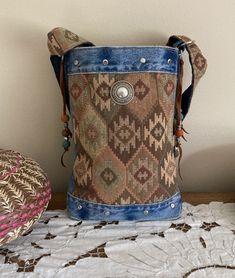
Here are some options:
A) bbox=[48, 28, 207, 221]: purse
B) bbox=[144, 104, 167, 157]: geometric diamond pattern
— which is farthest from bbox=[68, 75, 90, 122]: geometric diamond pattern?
bbox=[144, 104, 167, 157]: geometric diamond pattern

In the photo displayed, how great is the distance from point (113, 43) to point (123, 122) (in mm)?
201

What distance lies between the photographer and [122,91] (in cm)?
62

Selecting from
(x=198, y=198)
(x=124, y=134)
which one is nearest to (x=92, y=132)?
(x=124, y=134)

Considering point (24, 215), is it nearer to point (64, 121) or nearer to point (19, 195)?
point (19, 195)

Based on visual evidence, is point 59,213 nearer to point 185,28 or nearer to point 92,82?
point 92,82

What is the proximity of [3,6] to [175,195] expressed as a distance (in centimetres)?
49

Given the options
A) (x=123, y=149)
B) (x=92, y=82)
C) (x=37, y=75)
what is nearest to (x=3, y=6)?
(x=37, y=75)

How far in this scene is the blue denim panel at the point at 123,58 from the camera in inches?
24.3

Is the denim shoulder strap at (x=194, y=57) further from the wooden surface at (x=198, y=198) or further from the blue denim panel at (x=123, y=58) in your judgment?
the wooden surface at (x=198, y=198)

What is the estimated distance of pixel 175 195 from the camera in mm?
681

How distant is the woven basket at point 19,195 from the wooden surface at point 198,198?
14cm

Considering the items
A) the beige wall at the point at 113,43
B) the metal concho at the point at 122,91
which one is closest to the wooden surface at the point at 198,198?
the beige wall at the point at 113,43

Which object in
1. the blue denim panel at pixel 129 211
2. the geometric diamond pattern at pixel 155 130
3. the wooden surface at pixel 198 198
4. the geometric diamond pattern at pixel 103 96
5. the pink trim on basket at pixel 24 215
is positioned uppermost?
the geometric diamond pattern at pixel 103 96

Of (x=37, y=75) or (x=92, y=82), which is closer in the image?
(x=92, y=82)
